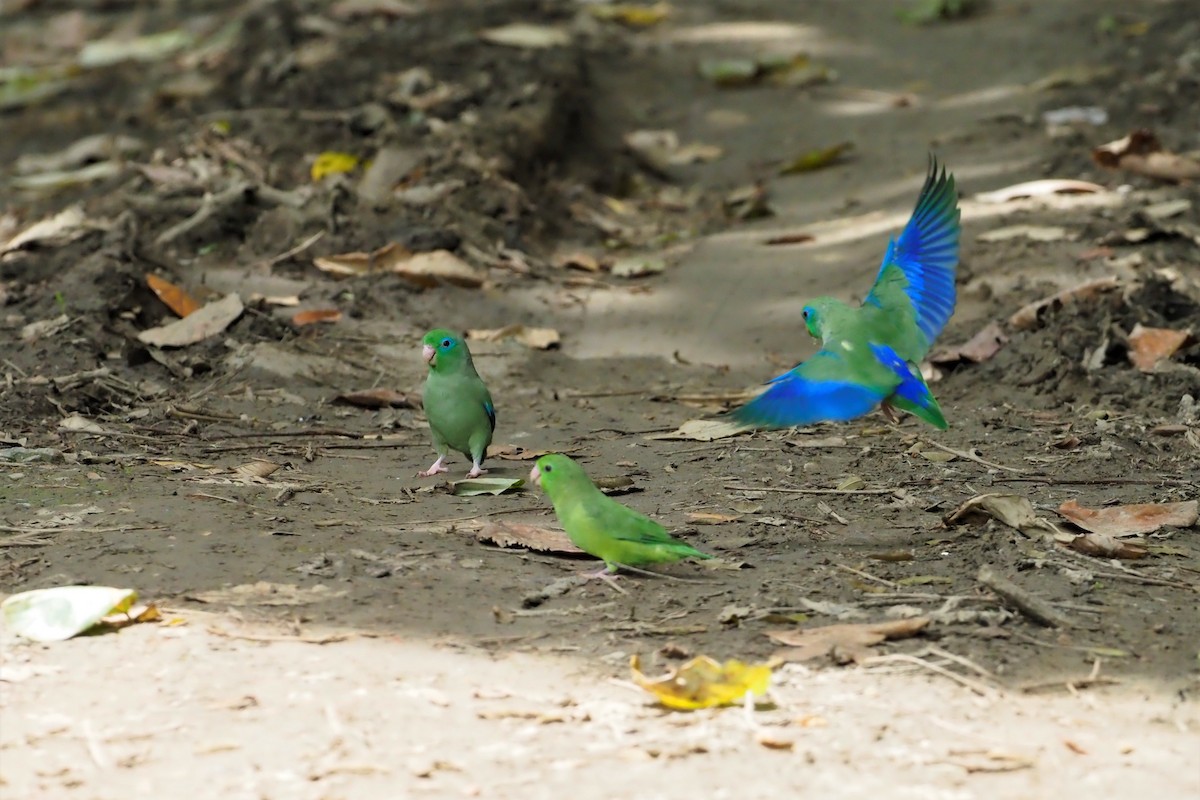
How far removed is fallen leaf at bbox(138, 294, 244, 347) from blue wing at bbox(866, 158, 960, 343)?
9.63 ft

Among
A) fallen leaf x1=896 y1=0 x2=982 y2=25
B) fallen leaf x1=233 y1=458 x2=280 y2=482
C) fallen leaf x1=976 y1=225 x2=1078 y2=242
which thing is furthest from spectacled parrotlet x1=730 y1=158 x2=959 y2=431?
fallen leaf x1=896 y1=0 x2=982 y2=25

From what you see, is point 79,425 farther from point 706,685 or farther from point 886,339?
point 706,685

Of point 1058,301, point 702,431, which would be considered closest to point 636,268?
point 1058,301

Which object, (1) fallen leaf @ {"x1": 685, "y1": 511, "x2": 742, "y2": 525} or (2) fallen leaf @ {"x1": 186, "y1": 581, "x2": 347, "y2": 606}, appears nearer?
(2) fallen leaf @ {"x1": 186, "y1": 581, "x2": 347, "y2": 606}

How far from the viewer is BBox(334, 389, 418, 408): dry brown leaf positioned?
5977mm

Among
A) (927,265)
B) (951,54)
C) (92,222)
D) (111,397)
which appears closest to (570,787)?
(927,265)

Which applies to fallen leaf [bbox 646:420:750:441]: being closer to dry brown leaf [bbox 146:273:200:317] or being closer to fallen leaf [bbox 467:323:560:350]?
fallen leaf [bbox 467:323:560:350]

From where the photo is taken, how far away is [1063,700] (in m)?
3.11

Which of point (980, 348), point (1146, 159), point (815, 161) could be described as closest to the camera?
point (980, 348)

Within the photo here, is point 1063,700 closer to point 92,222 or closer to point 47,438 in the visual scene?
point 47,438

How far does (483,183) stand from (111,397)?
304 cm

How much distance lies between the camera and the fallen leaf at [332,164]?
8.23 meters

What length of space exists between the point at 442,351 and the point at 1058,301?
2.64 m

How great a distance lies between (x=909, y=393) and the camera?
4.36 meters
